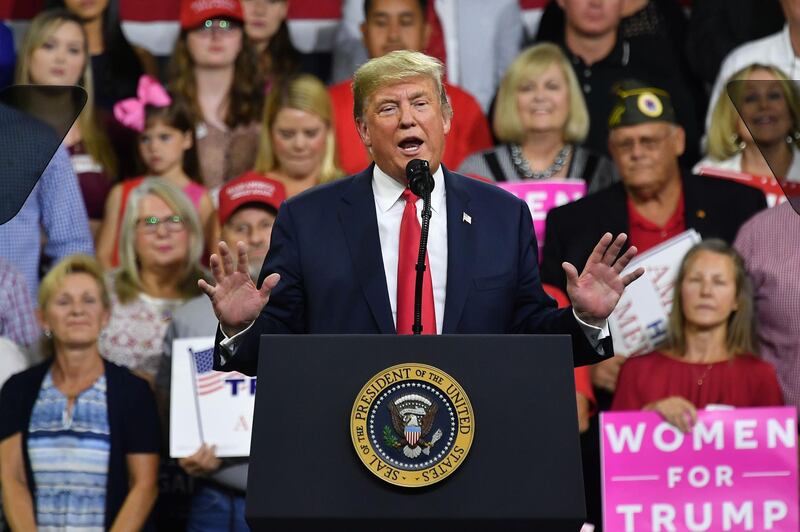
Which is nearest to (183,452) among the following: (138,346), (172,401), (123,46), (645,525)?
(172,401)

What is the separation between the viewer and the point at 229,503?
15.5 feet

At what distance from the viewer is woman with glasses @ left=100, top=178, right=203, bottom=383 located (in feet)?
16.9

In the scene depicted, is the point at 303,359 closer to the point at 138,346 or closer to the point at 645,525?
the point at 645,525

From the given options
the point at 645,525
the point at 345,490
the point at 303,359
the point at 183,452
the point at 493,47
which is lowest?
the point at 645,525

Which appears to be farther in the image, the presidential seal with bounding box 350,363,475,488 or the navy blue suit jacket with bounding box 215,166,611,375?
the navy blue suit jacket with bounding box 215,166,611,375

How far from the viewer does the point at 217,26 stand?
6074 mm

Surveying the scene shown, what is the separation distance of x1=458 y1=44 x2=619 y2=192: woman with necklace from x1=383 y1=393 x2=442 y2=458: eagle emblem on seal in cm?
332

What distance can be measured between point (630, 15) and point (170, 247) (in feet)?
8.22

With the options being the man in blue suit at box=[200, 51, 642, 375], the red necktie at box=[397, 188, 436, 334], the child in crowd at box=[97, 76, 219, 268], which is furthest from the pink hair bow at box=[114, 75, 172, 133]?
the red necktie at box=[397, 188, 436, 334]

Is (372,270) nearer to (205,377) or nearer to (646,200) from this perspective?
(205,377)

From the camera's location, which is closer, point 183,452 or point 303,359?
point 303,359

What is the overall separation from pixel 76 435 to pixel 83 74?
1892 millimetres

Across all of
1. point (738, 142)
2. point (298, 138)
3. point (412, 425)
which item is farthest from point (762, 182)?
point (412, 425)

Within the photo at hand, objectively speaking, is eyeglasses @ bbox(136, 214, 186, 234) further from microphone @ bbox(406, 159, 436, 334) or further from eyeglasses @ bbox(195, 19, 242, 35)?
microphone @ bbox(406, 159, 436, 334)
